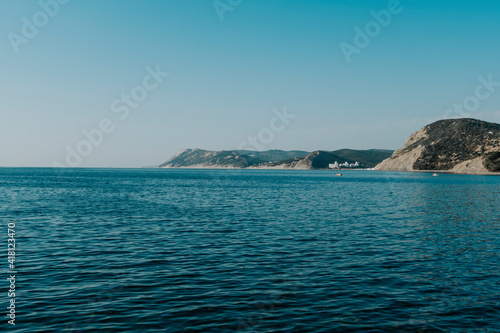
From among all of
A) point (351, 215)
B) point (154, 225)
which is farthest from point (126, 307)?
point (351, 215)

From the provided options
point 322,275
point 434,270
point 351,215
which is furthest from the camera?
point 351,215

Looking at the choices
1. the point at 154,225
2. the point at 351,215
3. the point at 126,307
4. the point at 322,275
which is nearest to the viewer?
the point at 126,307

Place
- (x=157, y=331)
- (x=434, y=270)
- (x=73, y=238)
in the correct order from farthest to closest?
(x=73, y=238) → (x=434, y=270) → (x=157, y=331)

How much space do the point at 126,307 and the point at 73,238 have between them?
58.7ft

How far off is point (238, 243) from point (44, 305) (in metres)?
15.4

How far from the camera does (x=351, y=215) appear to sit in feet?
154

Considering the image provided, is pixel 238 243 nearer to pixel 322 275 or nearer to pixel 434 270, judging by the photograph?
pixel 322 275

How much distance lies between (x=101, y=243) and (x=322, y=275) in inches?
698

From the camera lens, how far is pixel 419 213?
49.1 m

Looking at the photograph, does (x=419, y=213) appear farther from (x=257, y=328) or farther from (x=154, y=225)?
(x=257, y=328)

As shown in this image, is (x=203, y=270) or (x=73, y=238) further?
(x=73, y=238)

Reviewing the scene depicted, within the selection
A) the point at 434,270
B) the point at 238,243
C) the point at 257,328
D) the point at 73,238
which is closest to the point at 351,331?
the point at 257,328

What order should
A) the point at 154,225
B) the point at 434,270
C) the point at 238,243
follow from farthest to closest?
the point at 154,225, the point at 238,243, the point at 434,270

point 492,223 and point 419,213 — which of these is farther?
point 419,213
